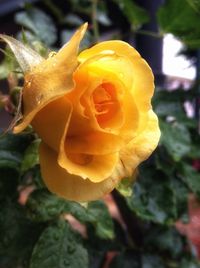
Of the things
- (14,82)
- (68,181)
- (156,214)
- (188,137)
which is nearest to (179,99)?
(188,137)

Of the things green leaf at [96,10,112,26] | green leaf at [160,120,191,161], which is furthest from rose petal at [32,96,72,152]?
green leaf at [96,10,112,26]

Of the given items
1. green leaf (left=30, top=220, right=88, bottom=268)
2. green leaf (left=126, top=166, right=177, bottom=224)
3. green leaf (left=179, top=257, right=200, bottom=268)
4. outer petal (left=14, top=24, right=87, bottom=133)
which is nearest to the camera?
outer petal (left=14, top=24, right=87, bottom=133)

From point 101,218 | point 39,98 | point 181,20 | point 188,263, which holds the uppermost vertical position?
point 39,98

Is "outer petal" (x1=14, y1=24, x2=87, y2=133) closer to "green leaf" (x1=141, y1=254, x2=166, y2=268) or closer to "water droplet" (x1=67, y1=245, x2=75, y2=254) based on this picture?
"water droplet" (x1=67, y1=245, x2=75, y2=254)

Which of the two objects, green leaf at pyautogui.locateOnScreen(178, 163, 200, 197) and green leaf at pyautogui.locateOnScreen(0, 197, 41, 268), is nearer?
green leaf at pyautogui.locateOnScreen(0, 197, 41, 268)

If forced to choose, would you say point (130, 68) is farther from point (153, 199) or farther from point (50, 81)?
point (153, 199)

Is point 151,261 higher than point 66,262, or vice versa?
point 66,262

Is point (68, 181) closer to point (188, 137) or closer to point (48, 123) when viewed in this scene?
point (48, 123)

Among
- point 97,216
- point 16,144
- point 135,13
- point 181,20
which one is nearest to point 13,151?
point 16,144

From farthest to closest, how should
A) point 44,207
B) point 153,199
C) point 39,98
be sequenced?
1. point 153,199
2. point 44,207
3. point 39,98
